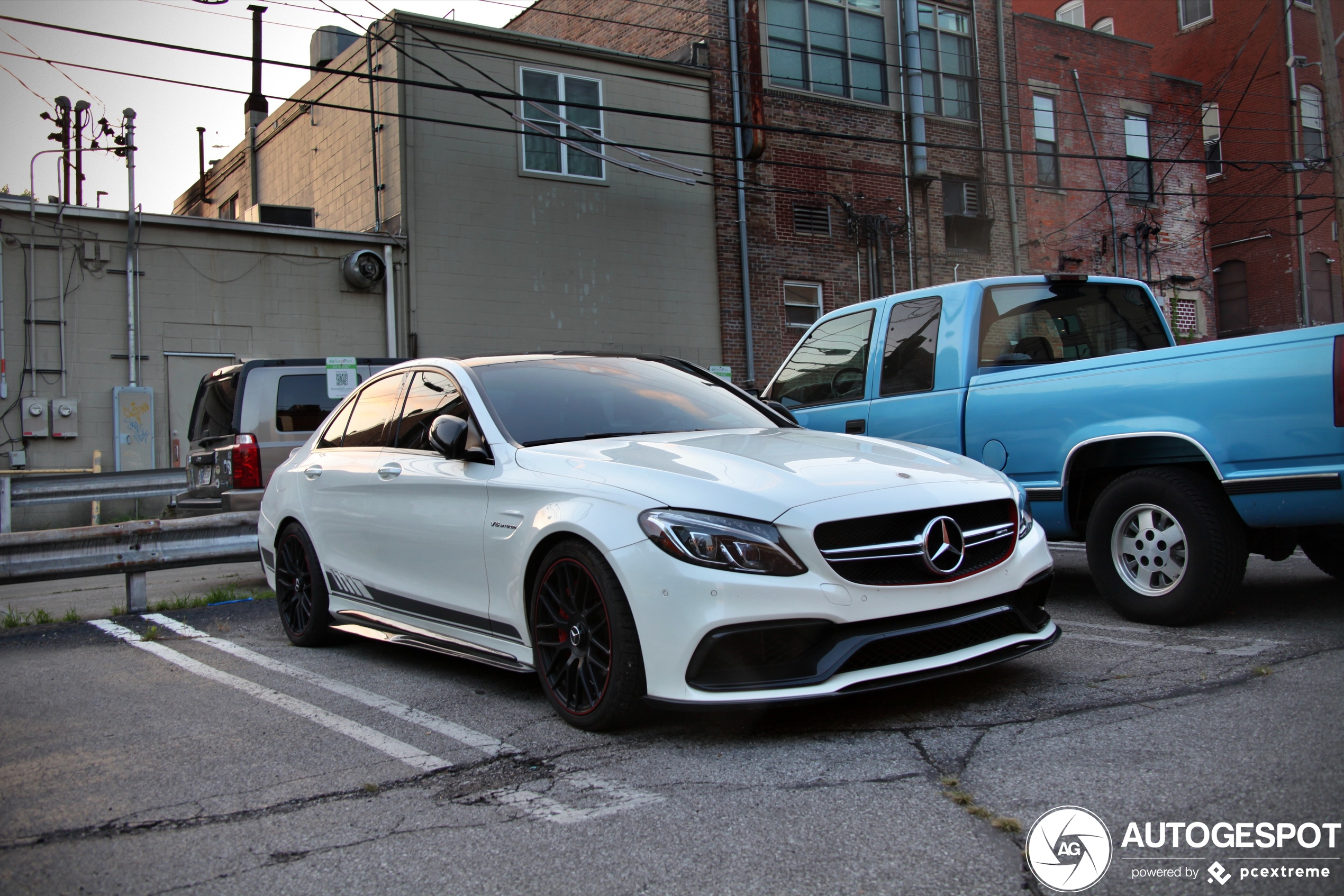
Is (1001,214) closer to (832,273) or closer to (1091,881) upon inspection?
(832,273)

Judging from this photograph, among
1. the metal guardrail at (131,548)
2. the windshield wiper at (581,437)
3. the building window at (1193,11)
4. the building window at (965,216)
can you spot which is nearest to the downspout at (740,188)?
the building window at (965,216)

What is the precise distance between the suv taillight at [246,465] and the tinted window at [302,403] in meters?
0.33

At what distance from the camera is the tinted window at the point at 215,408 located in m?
9.23

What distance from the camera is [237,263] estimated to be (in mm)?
17172

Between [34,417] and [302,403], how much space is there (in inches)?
338

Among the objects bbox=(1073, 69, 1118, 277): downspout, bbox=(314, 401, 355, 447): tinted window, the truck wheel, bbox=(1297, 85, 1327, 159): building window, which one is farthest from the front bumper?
bbox=(1297, 85, 1327, 159): building window

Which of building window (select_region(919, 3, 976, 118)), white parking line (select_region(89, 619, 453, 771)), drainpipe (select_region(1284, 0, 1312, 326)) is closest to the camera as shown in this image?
white parking line (select_region(89, 619, 453, 771))

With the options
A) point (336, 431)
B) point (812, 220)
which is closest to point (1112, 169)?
point (812, 220)

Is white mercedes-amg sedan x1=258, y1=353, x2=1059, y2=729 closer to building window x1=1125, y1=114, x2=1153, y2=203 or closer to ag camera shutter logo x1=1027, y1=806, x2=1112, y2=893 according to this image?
ag camera shutter logo x1=1027, y1=806, x2=1112, y2=893

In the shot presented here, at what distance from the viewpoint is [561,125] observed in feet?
63.1

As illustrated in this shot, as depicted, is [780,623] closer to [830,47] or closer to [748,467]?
[748,467]

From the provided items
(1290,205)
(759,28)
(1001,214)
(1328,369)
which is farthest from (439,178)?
(1290,205)

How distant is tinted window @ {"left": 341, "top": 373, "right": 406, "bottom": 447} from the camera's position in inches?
229

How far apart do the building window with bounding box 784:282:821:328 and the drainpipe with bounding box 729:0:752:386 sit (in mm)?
956
